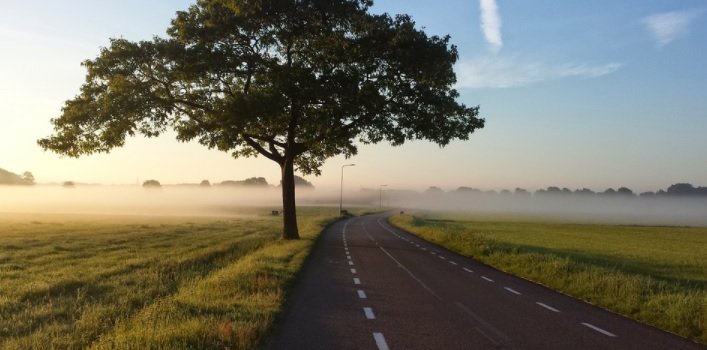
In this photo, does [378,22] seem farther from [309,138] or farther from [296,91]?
[309,138]

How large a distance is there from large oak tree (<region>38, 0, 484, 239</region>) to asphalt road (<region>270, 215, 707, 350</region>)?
38.6 ft

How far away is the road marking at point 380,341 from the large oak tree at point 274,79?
16.6 metres

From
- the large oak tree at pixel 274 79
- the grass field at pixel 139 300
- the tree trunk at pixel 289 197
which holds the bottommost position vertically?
the grass field at pixel 139 300

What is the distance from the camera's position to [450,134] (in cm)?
2952

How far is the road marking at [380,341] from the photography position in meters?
7.86

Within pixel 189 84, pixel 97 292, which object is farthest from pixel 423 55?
pixel 97 292

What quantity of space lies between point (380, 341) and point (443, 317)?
2.41 metres

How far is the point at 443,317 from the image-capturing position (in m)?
10.2

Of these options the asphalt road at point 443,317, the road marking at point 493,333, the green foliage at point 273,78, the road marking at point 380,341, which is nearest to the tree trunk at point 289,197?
the green foliage at point 273,78

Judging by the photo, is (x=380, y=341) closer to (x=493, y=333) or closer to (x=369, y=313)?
(x=493, y=333)

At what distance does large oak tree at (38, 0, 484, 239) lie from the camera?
80.4ft

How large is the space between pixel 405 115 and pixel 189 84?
467 inches

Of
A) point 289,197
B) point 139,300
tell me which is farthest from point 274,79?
point 139,300

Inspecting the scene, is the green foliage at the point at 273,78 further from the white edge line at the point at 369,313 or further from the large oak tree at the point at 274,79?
the white edge line at the point at 369,313
